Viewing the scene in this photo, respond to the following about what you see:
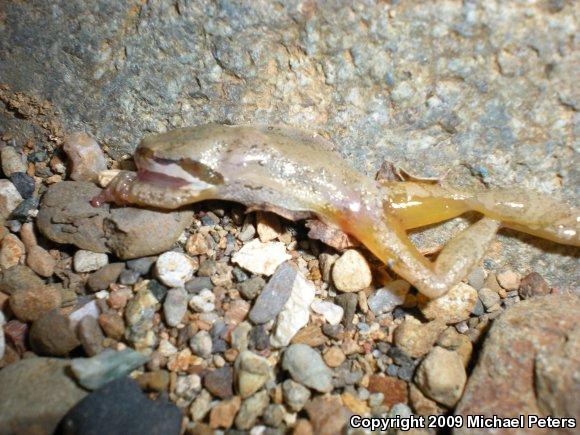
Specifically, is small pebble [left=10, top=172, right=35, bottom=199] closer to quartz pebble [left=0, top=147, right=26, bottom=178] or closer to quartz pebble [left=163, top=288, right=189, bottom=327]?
quartz pebble [left=0, top=147, right=26, bottom=178]

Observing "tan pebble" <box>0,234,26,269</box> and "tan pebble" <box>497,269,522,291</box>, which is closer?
"tan pebble" <box>0,234,26,269</box>

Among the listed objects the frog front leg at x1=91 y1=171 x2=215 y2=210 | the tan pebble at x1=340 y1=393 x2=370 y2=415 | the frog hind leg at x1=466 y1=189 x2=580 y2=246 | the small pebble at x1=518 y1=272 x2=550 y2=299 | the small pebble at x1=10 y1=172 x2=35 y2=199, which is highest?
the frog hind leg at x1=466 y1=189 x2=580 y2=246

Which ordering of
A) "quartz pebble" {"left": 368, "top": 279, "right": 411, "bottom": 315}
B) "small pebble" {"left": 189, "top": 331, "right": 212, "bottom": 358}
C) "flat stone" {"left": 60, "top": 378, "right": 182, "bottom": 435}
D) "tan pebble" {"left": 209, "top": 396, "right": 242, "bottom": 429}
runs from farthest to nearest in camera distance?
"quartz pebble" {"left": 368, "top": 279, "right": 411, "bottom": 315} → "small pebble" {"left": 189, "top": 331, "right": 212, "bottom": 358} → "tan pebble" {"left": 209, "top": 396, "right": 242, "bottom": 429} → "flat stone" {"left": 60, "top": 378, "right": 182, "bottom": 435}

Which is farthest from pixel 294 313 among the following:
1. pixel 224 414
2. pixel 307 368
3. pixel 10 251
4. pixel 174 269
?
pixel 10 251

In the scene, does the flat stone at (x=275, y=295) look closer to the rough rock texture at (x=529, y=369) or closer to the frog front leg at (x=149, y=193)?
the frog front leg at (x=149, y=193)

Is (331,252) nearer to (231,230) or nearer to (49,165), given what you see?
(231,230)

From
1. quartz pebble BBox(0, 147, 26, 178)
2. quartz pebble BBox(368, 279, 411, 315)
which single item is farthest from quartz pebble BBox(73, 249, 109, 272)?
quartz pebble BBox(368, 279, 411, 315)

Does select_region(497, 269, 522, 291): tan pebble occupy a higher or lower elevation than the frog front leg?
lower
